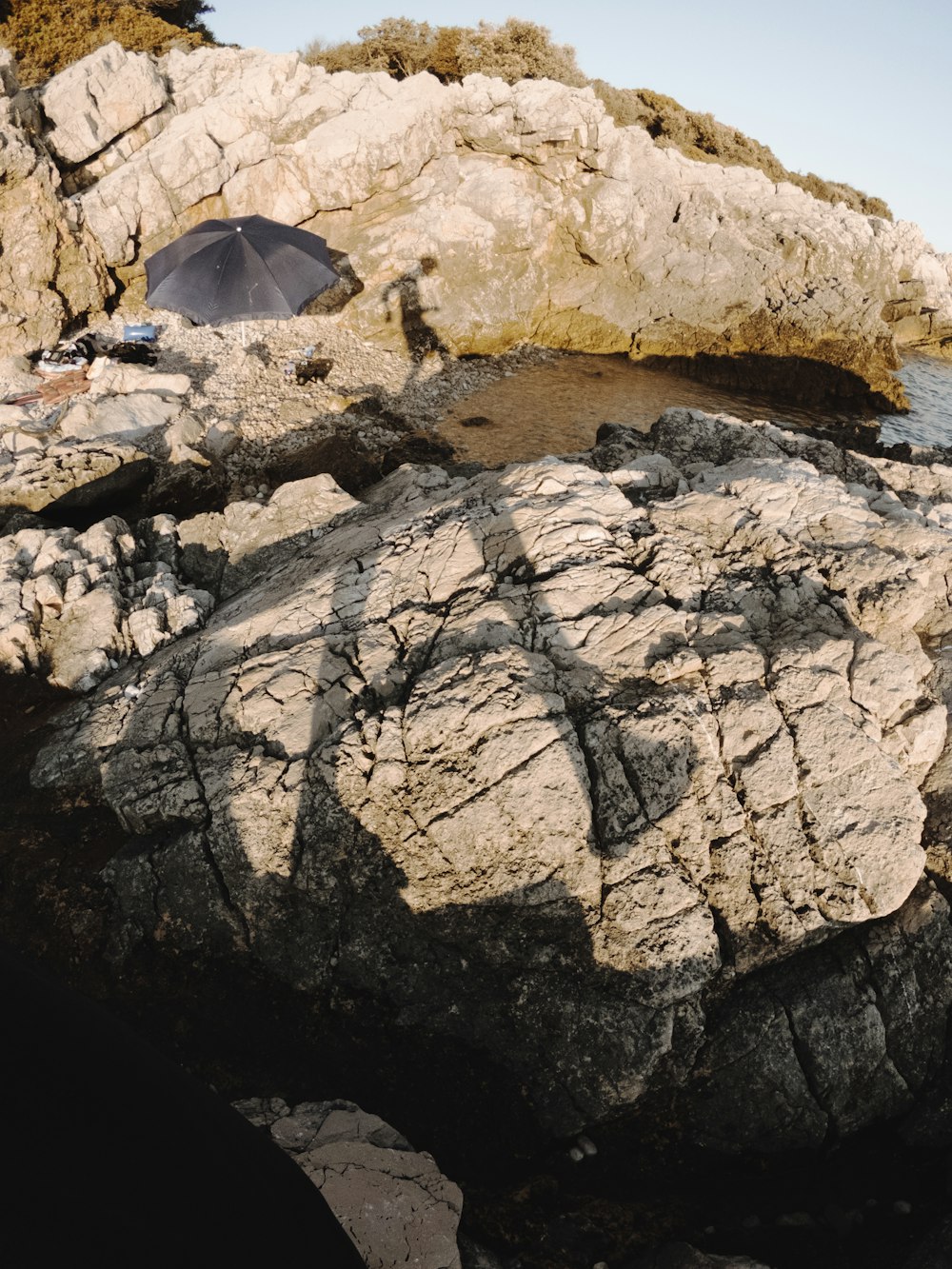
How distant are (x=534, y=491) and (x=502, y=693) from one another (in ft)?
12.1

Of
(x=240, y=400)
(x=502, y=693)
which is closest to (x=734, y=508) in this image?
(x=502, y=693)

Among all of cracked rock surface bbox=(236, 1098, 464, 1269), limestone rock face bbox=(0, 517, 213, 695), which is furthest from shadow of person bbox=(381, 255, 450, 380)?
cracked rock surface bbox=(236, 1098, 464, 1269)

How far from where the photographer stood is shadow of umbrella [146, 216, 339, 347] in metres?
16.5

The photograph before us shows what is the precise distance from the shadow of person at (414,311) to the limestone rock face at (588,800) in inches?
648

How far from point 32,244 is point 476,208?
13.8 metres

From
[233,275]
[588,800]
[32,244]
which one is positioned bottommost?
[588,800]

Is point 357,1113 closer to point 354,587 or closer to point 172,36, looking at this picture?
point 354,587

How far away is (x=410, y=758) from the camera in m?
6.75

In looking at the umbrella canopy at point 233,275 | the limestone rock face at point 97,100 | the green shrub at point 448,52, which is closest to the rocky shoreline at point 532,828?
the umbrella canopy at point 233,275

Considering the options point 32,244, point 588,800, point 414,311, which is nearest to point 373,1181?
point 588,800

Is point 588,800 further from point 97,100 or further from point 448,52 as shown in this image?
point 448,52

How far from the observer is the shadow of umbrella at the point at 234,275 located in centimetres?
1650

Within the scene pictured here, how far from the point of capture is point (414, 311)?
23500mm

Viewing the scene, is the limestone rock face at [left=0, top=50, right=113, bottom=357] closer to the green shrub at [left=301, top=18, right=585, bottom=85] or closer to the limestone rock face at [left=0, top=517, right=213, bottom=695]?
the limestone rock face at [left=0, top=517, right=213, bottom=695]
